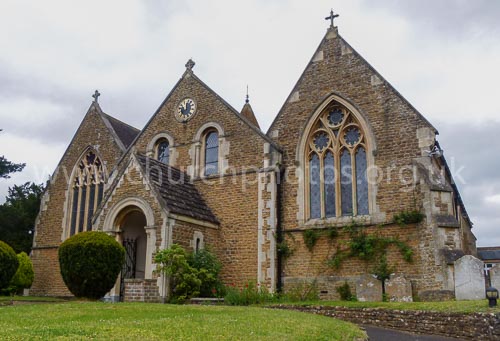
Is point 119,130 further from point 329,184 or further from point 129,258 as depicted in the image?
point 329,184

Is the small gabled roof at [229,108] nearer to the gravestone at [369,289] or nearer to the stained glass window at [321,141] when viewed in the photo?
the stained glass window at [321,141]

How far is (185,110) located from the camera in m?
21.5

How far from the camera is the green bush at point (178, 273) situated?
15703 millimetres

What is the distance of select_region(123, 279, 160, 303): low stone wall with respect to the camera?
51.1 ft

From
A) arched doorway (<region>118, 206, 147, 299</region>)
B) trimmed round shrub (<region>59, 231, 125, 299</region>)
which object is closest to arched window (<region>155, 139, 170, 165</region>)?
arched doorway (<region>118, 206, 147, 299</region>)

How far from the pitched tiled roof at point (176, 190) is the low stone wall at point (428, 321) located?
20.9 ft

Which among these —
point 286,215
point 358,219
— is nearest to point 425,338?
point 358,219

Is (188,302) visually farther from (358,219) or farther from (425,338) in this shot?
(425,338)

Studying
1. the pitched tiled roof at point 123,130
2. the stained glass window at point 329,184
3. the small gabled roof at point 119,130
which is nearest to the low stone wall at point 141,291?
the stained glass window at point 329,184

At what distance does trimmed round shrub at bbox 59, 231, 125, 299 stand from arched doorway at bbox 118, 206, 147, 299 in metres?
2.98

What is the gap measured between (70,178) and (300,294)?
13986 millimetres

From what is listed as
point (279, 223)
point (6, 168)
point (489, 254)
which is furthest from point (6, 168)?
point (489, 254)

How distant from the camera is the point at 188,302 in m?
15.6

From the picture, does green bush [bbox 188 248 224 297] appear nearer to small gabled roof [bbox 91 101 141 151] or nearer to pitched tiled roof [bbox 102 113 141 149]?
small gabled roof [bbox 91 101 141 151]
